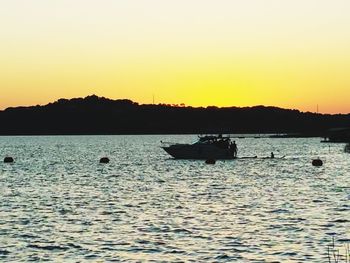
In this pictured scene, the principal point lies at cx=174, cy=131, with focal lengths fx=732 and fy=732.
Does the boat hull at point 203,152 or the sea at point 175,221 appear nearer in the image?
the sea at point 175,221

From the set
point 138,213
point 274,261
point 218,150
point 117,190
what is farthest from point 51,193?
point 218,150

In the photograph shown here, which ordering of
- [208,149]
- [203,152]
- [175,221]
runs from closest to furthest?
[175,221] → [208,149] → [203,152]

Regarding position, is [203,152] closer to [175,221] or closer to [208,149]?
[208,149]

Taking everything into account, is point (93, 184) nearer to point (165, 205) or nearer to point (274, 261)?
point (165, 205)

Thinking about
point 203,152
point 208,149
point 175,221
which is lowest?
point 175,221

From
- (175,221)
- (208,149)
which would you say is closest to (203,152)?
(208,149)

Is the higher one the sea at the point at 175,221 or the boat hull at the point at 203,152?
the boat hull at the point at 203,152

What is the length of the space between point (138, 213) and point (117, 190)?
2216 centimetres

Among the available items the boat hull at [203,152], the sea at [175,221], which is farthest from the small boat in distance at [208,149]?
the sea at [175,221]

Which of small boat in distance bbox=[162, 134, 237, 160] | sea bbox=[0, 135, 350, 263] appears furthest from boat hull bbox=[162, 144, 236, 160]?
sea bbox=[0, 135, 350, 263]

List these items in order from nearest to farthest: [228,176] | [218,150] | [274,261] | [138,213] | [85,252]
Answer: [274,261] < [85,252] < [138,213] < [228,176] < [218,150]

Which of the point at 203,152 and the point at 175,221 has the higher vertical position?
the point at 203,152

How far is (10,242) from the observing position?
118ft

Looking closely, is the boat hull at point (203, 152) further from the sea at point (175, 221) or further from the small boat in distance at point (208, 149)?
the sea at point (175, 221)
